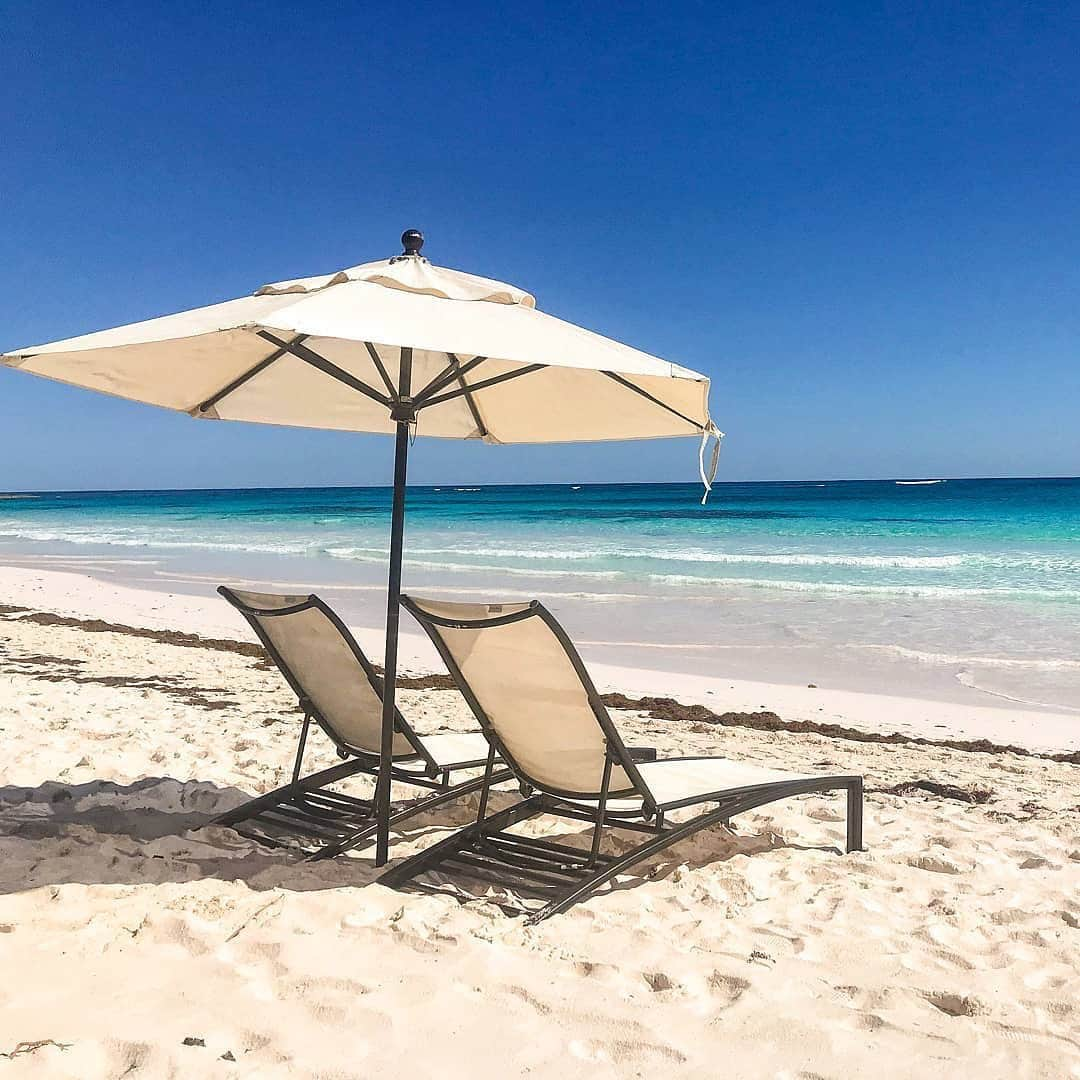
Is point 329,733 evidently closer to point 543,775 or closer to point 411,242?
point 543,775

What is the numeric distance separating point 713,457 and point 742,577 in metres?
14.2

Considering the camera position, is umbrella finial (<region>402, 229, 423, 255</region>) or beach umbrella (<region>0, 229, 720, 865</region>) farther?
umbrella finial (<region>402, 229, 423, 255</region>)

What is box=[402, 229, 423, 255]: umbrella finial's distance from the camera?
3557mm

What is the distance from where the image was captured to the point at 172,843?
3.69 metres

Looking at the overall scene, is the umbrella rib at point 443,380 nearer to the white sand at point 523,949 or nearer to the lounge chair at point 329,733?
the lounge chair at point 329,733

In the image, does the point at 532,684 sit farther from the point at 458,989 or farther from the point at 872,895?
the point at 872,895

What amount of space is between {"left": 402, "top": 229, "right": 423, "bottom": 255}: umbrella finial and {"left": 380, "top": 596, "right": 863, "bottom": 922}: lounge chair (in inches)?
51.4

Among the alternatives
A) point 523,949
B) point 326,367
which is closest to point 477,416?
point 326,367

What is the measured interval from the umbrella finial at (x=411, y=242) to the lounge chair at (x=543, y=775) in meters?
1.30

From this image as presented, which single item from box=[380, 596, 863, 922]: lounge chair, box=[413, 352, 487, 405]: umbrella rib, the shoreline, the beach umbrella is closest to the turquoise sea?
the shoreline

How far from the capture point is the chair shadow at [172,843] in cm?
333

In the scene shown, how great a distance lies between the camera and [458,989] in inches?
Result: 100

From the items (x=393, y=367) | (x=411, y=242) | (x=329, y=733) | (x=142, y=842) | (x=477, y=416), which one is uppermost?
(x=411, y=242)

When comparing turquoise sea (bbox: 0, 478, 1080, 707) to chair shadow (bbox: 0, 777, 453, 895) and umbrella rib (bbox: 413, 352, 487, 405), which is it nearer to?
chair shadow (bbox: 0, 777, 453, 895)
